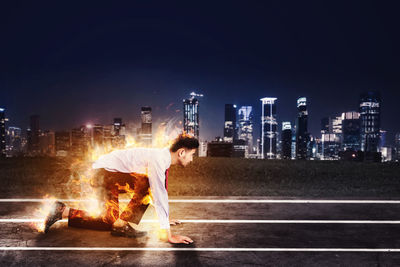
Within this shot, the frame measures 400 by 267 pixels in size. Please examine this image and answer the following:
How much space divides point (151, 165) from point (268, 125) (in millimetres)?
122233

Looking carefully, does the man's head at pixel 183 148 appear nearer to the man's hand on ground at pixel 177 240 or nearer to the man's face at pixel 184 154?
the man's face at pixel 184 154

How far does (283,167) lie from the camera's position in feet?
35.5

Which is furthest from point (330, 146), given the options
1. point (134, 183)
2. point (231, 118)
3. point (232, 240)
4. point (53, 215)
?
point (53, 215)

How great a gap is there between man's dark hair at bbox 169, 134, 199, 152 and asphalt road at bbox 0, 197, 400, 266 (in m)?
1.24

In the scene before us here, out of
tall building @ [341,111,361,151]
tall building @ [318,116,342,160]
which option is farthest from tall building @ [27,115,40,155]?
tall building @ [341,111,361,151]

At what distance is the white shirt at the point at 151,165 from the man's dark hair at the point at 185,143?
130 millimetres

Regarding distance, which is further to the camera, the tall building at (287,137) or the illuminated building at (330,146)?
the tall building at (287,137)

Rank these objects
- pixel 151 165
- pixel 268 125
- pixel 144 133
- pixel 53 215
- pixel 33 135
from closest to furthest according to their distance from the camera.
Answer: pixel 151 165 < pixel 53 215 < pixel 144 133 < pixel 33 135 < pixel 268 125

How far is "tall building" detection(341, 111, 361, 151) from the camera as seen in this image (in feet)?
348

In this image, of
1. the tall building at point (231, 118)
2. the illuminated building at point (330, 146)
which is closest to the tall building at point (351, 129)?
the illuminated building at point (330, 146)

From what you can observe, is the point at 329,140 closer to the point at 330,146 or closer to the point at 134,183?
the point at 330,146

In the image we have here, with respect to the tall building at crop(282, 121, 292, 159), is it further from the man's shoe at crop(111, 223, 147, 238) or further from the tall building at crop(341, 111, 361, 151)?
the man's shoe at crop(111, 223, 147, 238)

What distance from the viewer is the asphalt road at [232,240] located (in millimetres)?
3205

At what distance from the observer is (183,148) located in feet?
12.0
